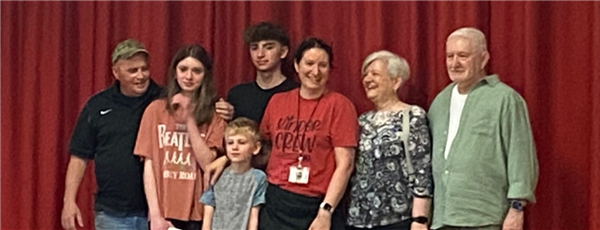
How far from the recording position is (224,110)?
3498 millimetres

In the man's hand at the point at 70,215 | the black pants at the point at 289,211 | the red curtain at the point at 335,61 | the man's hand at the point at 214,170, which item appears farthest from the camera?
the man's hand at the point at 70,215

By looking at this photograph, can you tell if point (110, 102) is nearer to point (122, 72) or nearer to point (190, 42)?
point (122, 72)

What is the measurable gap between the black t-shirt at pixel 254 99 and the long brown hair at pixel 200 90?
0.12 m

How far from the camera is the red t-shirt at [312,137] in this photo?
3293 millimetres

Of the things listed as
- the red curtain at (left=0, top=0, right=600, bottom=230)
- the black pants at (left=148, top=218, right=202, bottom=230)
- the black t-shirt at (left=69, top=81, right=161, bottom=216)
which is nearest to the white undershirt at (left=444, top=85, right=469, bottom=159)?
the red curtain at (left=0, top=0, right=600, bottom=230)

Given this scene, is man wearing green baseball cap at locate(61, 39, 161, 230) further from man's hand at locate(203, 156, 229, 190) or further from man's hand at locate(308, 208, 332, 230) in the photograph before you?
man's hand at locate(308, 208, 332, 230)

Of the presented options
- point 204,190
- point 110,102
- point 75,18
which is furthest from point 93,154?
point 75,18

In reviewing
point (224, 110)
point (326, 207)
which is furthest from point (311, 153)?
point (224, 110)

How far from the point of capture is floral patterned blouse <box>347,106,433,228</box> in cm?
322

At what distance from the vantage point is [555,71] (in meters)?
3.56

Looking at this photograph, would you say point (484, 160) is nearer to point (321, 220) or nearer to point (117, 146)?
point (321, 220)

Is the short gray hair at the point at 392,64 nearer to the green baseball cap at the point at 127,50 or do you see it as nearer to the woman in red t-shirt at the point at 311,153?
the woman in red t-shirt at the point at 311,153

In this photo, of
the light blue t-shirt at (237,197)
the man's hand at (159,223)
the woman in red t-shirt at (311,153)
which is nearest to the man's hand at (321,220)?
the woman in red t-shirt at (311,153)

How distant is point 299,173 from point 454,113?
60 cm
